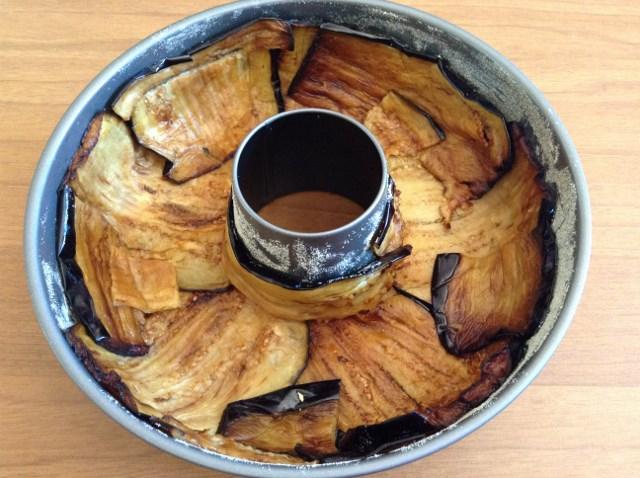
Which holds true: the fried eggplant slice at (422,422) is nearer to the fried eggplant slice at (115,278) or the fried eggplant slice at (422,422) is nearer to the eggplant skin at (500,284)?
the eggplant skin at (500,284)

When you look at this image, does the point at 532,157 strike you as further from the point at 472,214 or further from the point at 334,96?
the point at 334,96

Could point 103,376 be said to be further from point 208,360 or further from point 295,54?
point 295,54

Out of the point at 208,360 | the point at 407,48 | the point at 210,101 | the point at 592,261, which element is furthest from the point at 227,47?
the point at 592,261

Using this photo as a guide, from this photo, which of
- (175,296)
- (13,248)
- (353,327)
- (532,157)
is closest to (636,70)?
(532,157)

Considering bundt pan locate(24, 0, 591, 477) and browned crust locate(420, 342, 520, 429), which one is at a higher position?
bundt pan locate(24, 0, 591, 477)

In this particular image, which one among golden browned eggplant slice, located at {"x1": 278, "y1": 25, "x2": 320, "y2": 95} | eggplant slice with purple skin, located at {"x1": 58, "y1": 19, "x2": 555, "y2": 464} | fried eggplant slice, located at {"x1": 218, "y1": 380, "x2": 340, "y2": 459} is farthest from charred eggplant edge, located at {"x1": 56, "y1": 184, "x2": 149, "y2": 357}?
golden browned eggplant slice, located at {"x1": 278, "y1": 25, "x2": 320, "y2": 95}

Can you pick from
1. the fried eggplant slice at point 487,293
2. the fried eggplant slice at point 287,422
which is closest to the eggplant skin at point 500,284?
the fried eggplant slice at point 487,293

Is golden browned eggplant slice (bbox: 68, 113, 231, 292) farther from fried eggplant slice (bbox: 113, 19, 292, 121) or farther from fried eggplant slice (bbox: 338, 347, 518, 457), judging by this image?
fried eggplant slice (bbox: 338, 347, 518, 457)
